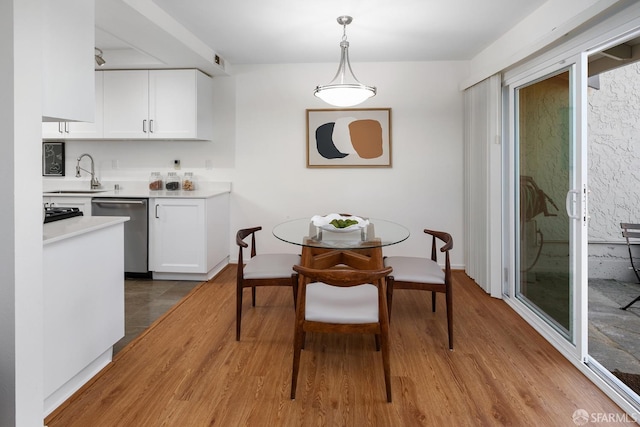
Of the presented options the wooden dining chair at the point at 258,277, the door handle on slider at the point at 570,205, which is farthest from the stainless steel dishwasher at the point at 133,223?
the door handle on slider at the point at 570,205

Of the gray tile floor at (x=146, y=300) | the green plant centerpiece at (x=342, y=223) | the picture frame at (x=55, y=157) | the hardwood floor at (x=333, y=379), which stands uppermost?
the picture frame at (x=55, y=157)

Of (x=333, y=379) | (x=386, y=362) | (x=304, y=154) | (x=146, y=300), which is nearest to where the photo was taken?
(x=386, y=362)

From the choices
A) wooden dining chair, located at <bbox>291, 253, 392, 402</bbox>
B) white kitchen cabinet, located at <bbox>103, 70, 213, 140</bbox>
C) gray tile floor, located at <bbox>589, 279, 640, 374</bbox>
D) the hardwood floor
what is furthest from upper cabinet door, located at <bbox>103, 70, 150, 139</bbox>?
gray tile floor, located at <bbox>589, 279, 640, 374</bbox>

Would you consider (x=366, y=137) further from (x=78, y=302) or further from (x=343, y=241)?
(x=78, y=302)

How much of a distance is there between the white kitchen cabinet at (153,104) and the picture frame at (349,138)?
1.30 meters

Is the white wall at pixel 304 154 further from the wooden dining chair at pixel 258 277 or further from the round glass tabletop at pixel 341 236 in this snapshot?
the wooden dining chair at pixel 258 277

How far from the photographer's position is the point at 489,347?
2637 millimetres

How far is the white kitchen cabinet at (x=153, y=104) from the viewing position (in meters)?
4.25

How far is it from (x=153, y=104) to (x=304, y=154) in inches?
67.7

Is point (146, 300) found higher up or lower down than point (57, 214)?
lower down

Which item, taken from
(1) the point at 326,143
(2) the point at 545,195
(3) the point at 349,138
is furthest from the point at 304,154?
(2) the point at 545,195

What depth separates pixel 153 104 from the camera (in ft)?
14.1

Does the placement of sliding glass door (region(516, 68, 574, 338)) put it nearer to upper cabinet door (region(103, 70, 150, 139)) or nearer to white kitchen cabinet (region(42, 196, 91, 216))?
upper cabinet door (region(103, 70, 150, 139))

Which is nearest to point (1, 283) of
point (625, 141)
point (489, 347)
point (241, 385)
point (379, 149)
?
point (241, 385)
